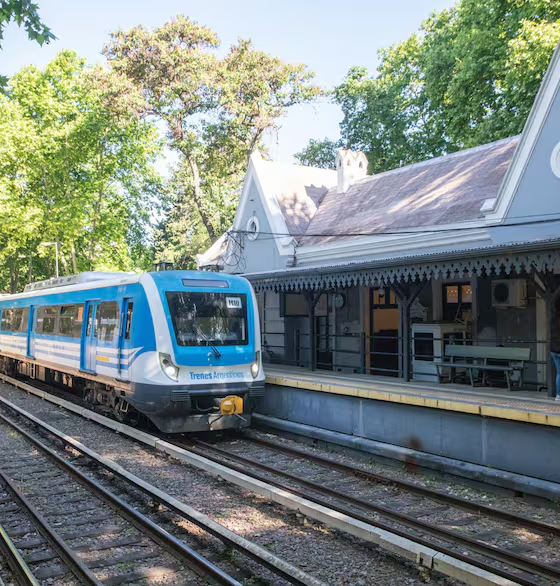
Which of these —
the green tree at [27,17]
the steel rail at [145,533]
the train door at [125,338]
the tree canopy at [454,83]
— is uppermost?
the tree canopy at [454,83]

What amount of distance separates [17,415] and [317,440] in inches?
277

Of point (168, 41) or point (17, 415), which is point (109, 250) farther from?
point (17, 415)

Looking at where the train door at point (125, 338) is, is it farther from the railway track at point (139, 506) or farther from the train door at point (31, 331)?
the train door at point (31, 331)

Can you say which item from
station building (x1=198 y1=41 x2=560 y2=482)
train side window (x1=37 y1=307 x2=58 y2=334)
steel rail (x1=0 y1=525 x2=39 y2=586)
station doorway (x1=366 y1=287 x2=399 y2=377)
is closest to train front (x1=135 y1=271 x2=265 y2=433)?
station building (x1=198 y1=41 x2=560 y2=482)

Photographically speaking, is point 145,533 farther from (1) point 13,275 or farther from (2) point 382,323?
(1) point 13,275

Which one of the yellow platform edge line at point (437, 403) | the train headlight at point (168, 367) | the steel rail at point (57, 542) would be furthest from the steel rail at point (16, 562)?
the yellow platform edge line at point (437, 403)

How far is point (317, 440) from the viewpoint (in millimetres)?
10859

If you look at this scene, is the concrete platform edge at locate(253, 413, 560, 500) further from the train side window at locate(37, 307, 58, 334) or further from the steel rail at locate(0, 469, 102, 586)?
the train side window at locate(37, 307, 58, 334)

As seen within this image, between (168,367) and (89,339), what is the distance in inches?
136

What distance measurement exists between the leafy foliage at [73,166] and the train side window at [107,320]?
20.1 meters

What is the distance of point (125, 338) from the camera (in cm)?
1091

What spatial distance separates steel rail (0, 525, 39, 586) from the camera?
501 centimetres

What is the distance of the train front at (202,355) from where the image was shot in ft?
33.1

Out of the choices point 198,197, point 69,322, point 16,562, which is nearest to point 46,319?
point 69,322
